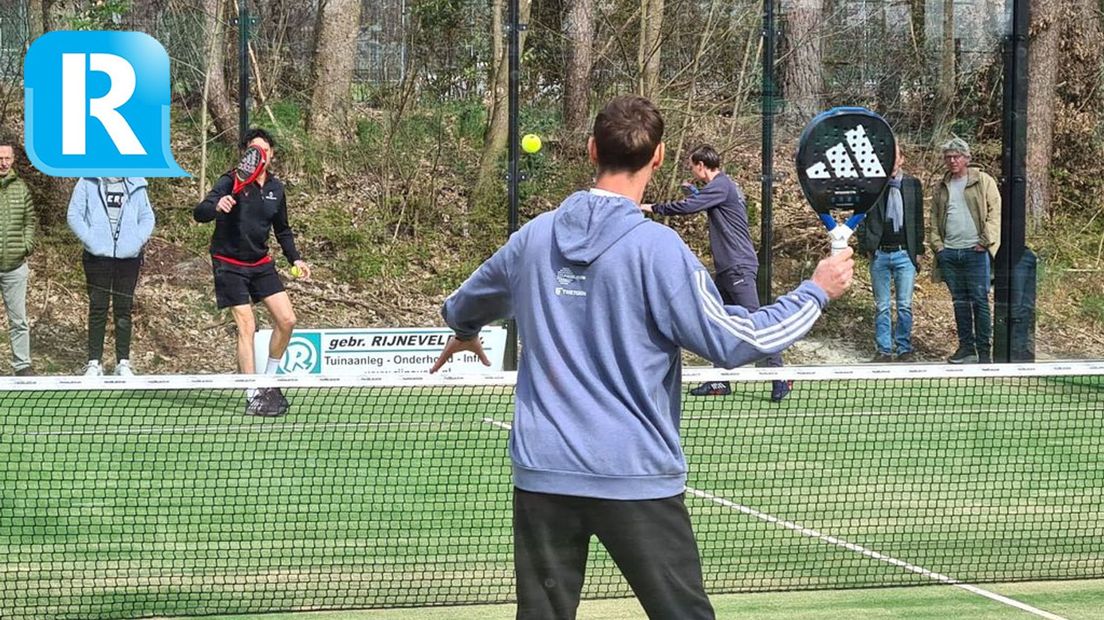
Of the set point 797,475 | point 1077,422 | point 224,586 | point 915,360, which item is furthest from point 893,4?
point 224,586

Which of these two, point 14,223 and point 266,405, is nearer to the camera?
point 266,405

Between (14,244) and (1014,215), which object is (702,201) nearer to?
(1014,215)

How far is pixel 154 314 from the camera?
504 inches

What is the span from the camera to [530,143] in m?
13.0

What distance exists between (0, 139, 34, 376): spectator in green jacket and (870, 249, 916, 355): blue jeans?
659 centimetres

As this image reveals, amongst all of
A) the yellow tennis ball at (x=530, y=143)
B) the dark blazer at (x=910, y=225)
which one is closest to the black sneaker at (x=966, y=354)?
the dark blazer at (x=910, y=225)

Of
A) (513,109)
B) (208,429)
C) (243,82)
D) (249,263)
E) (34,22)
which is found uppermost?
(34,22)

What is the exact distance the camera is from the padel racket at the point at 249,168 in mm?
10859

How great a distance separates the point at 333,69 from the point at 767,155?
3.53 m

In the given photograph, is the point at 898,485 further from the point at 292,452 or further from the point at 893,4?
the point at 893,4

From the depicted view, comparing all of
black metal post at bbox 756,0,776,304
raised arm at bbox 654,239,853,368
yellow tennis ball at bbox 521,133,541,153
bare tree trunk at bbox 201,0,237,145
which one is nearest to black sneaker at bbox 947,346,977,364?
black metal post at bbox 756,0,776,304

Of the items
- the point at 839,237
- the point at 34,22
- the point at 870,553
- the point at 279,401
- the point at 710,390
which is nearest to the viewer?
the point at 839,237

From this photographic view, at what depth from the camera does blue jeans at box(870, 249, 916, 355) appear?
13344 mm

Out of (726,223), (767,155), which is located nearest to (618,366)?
(726,223)
